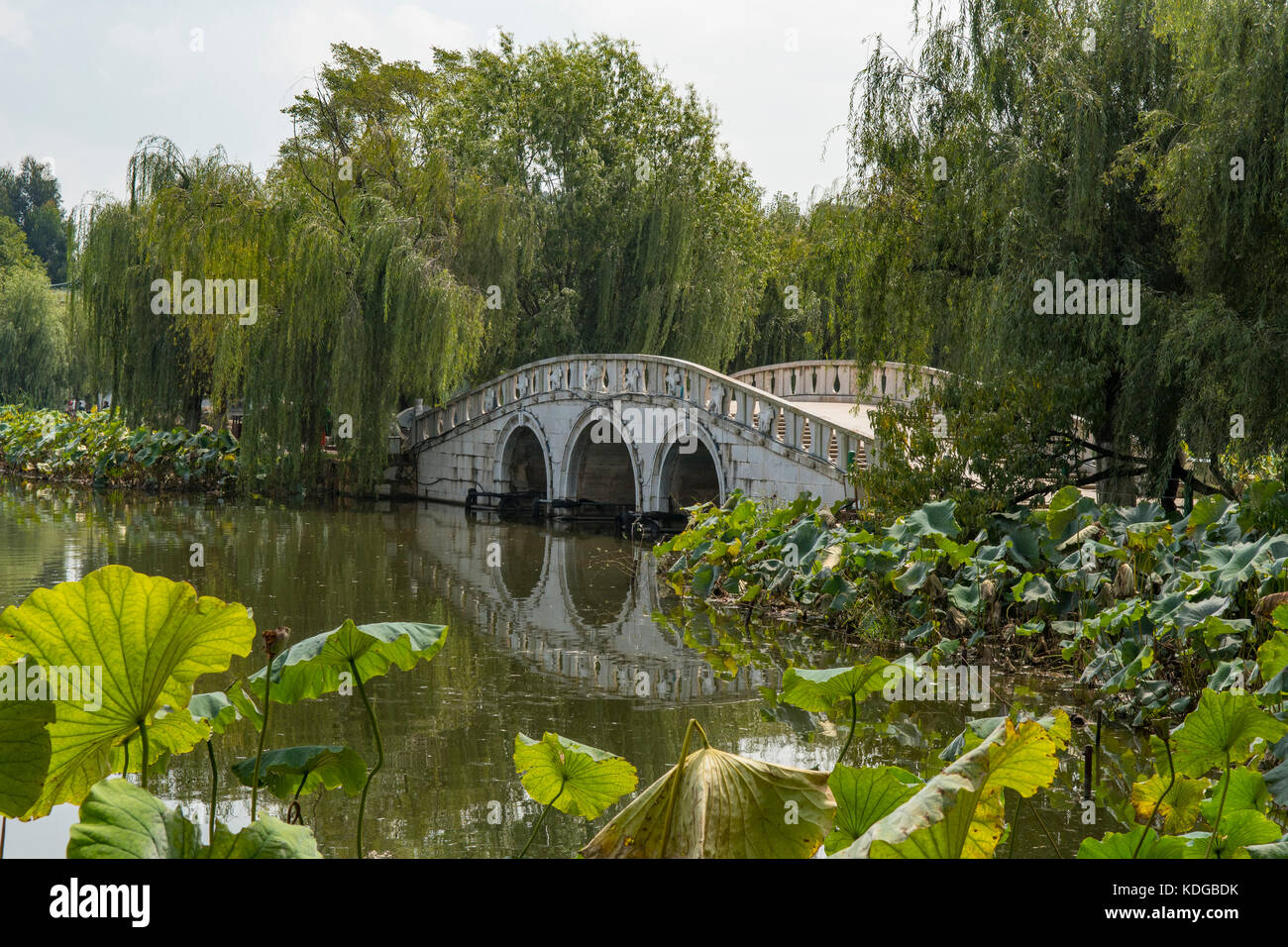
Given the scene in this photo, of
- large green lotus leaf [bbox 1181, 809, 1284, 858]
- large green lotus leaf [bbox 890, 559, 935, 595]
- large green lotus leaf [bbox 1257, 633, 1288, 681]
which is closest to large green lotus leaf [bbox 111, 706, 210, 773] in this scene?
large green lotus leaf [bbox 1181, 809, 1284, 858]

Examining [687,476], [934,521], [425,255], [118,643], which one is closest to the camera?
[118,643]

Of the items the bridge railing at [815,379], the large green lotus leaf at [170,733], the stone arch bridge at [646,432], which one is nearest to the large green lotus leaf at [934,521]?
the stone arch bridge at [646,432]

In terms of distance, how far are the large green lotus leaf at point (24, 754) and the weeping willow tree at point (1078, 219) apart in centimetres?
766

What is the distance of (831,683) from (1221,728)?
784mm

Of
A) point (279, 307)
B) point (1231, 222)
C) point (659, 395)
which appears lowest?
point (659, 395)

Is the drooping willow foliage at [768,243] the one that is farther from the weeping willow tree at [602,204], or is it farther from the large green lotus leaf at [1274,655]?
the large green lotus leaf at [1274,655]

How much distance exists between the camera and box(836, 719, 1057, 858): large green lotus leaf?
1.55 meters

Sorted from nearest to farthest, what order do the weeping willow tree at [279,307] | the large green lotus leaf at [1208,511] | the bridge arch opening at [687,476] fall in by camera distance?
the large green lotus leaf at [1208,511], the bridge arch opening at [687,476], the weeping willow tree at [279,307]

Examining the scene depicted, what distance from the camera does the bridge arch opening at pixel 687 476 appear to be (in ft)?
53.9

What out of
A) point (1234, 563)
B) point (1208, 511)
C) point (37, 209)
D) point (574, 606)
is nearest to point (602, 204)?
point (574, 606)

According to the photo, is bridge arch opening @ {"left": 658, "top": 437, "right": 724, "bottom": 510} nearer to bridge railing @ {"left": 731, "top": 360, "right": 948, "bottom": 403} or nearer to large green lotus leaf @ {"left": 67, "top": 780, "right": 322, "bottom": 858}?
bridge railing @ {"left": 731, "top": 360, "right": 948, "bottom": 403}

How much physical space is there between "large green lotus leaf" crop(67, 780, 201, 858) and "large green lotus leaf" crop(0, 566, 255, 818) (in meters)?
0.28

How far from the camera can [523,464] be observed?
20.4m

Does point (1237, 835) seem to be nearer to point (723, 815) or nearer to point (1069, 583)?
point (723, 815)
